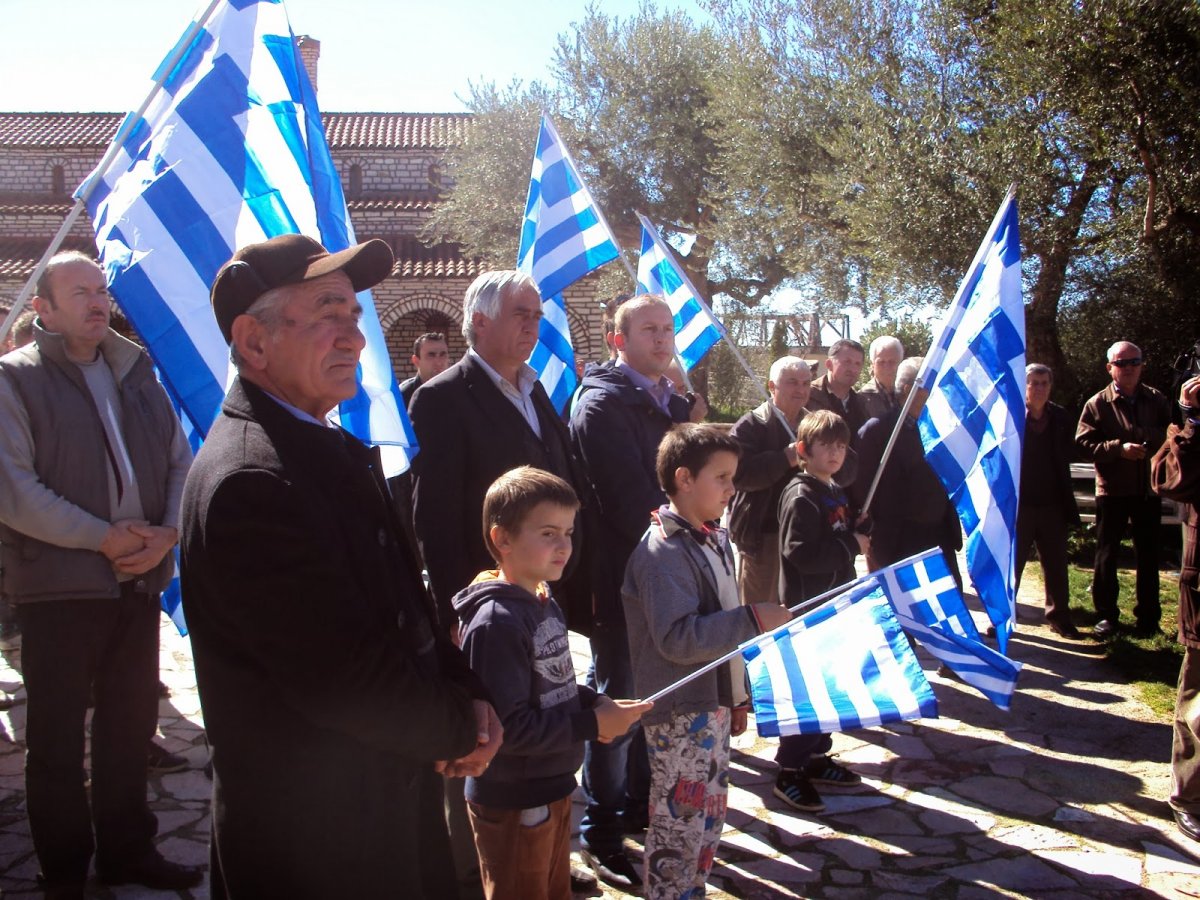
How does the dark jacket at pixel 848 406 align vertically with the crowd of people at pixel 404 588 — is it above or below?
above

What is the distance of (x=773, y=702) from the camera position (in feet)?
9.18

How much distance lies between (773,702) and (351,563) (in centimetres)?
134

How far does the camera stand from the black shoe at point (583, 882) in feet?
12.2

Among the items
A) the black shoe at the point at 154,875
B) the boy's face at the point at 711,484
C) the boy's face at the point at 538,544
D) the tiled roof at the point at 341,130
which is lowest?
the black shoe at the point at 154,875

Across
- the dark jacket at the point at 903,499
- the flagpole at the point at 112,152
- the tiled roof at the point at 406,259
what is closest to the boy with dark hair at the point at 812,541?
the dark jacket at the point at 903,499

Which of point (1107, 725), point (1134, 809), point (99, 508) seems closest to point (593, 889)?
point (99, 508)

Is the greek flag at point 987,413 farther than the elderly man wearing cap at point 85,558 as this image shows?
Yes

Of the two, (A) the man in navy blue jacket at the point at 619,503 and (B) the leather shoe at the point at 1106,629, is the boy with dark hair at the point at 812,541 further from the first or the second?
(B) the leather shoe at the point at 1106,629

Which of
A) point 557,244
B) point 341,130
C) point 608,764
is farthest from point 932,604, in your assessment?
point 341,130

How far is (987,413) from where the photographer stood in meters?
4.77

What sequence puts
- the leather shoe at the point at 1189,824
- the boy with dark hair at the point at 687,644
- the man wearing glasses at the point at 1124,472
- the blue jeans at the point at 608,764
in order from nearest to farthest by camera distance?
1. the boy with dark hair at the point at 687,644
2. the blue jeans at the point at 608,764
3. the leather shoe at the point at 1189,824
4. the man wearing glasses at the point at 1124,472

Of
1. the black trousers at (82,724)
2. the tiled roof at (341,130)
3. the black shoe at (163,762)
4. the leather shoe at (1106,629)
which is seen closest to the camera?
the black trousers at (82,724)

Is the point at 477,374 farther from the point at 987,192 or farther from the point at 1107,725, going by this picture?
the point at 987,192

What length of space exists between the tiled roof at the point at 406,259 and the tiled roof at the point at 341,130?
3566 millimetres
